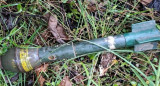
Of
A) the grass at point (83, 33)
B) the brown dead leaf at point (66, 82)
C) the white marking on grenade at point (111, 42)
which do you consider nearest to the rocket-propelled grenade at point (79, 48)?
the white marking on grenade at point (111, 42)

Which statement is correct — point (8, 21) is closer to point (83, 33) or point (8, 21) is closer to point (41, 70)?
point (41, 70)

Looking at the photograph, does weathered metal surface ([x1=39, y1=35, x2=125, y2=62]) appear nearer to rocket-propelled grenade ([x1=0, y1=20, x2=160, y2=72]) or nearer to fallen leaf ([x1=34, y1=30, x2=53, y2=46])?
rocket-propelled grenade ([x1=0, y1=20, x2=160, y2=72])

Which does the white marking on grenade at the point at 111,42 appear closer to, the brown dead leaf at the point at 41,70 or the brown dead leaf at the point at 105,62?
the brown dead leaf at the point at 105,62

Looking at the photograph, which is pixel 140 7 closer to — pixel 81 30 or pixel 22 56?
pixel 81 30

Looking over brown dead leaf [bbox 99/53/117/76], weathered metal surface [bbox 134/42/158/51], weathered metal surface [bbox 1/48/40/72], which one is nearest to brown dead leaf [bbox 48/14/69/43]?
weathered metal surface [bbox 1/48/40/72]

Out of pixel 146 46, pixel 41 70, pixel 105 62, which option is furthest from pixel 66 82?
pixel 146 46

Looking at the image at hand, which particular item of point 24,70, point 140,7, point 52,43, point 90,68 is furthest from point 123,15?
point 24,70
